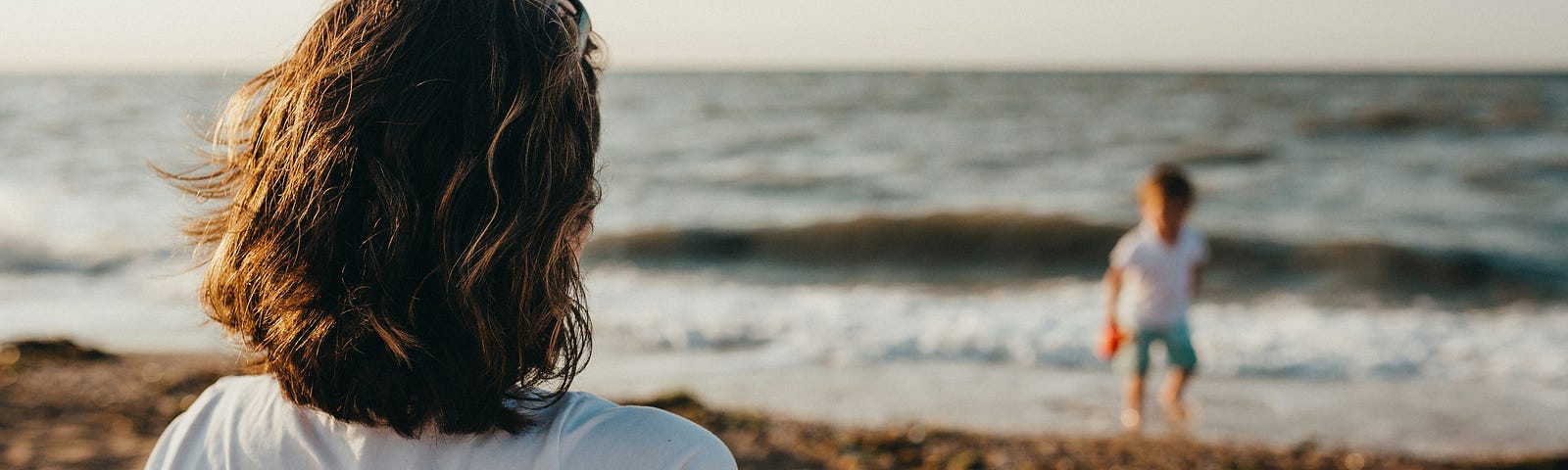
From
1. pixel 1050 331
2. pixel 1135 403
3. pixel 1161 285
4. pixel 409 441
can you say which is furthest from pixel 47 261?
pixel 409 441

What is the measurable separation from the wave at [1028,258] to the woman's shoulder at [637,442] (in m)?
9.51

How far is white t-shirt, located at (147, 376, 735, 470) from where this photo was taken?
3.01ft

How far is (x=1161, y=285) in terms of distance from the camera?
17.9 feet

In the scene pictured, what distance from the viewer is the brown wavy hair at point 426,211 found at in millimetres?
943

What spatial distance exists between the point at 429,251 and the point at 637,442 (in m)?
0.26

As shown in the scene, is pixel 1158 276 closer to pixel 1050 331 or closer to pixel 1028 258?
pixel 1050 331

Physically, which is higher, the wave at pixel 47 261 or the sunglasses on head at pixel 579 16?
the sunglasses on head at pixel 579 16

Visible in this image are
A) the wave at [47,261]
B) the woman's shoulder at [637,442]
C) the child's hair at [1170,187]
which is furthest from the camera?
the wave at [47,261]

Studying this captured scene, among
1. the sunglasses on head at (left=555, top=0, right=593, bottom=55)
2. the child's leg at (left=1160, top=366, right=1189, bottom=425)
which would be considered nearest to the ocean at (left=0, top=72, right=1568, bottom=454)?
the sunglasses on head at (left=555, top=0, right=593, bottom=55)

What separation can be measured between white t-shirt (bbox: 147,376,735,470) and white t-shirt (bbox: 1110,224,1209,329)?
4.93 meters

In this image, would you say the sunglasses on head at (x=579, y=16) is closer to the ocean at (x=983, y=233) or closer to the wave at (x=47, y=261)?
the ocean at (x=983, y=233)

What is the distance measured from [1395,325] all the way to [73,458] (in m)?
8.25

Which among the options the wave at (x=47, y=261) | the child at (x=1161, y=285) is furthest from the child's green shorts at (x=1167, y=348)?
the wave at (x=47, y=261)

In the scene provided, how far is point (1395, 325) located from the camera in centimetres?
791
